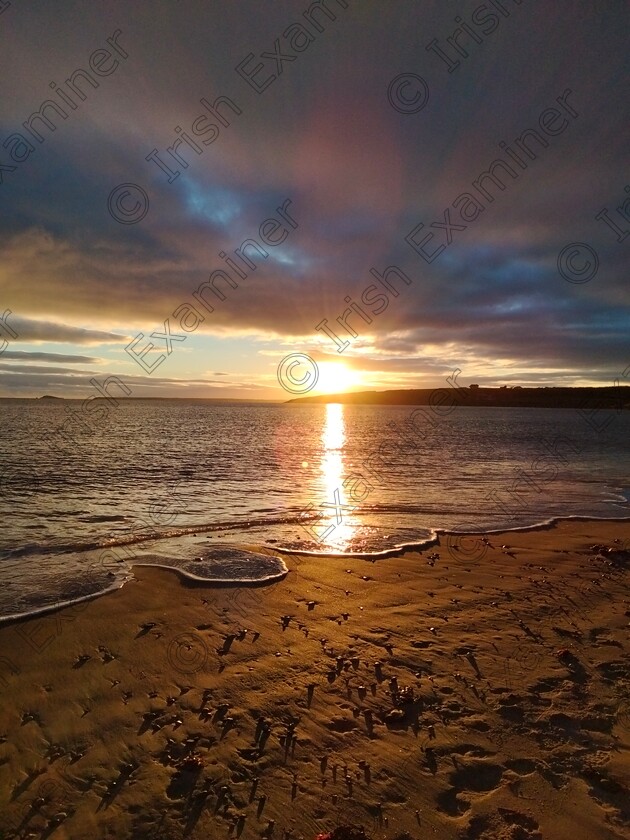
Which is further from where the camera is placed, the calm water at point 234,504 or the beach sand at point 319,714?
the calm water at point 234,504

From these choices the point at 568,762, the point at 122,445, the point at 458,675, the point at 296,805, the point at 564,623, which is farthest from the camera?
the point at 122,445

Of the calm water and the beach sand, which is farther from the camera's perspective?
the calm water

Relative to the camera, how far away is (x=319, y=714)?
7016 millimetres

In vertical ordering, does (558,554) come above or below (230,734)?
below

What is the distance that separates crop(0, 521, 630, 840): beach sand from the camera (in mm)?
5355

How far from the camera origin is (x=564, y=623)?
394 inches

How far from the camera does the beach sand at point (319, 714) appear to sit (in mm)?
5355

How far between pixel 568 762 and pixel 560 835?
3.85ft

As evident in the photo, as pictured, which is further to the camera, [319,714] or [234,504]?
[234,504]

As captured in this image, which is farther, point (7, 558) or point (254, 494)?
point (254, 494)

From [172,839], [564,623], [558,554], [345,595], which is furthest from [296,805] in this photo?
[558,554]

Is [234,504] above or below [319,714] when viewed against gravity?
below

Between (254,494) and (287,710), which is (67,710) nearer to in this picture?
(287,710)

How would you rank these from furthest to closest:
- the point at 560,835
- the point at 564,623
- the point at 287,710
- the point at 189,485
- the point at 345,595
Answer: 1. the point at 189,485
2. the point at 345,595
3. the point at 564,623
4. the point at 287,710
5. the point at 560,835
